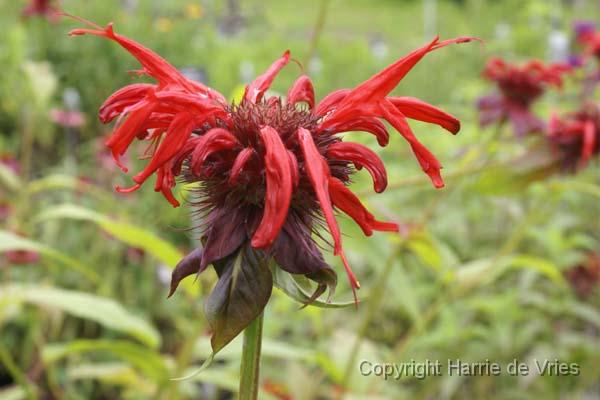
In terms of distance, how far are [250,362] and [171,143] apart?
→ 5.5 inches

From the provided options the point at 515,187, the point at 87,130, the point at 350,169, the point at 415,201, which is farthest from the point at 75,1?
the point at 350,169

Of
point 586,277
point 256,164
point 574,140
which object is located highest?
point 256,164

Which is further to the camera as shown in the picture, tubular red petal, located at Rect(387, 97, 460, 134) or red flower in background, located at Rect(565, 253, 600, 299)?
red flower in background, located at Rect(565, 253, 600, 299)

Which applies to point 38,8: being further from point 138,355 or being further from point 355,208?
point 355,208

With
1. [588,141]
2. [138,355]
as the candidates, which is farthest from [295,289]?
[588,141]

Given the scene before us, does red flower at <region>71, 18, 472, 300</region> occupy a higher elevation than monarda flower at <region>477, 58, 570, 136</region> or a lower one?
higher

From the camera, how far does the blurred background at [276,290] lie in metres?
0.90

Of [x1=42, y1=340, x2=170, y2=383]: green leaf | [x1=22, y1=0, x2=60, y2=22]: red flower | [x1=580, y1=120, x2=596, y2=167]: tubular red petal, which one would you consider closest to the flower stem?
[x1=42, y1=340, x2=170, y2=383]: green leaf

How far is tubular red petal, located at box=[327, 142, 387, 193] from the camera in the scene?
45 centimetres

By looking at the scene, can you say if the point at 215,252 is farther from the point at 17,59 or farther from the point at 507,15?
the point at 507,15

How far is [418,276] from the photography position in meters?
1.75

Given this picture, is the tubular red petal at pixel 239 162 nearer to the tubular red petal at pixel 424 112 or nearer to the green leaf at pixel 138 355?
the tubular red petal at pixel 424 112

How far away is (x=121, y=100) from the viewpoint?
46 cm

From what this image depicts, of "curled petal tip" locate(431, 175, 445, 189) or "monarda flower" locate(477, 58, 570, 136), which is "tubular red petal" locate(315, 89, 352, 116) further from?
"monarda flower" locate(477, 58, 570, 136)
